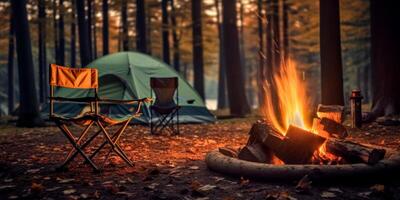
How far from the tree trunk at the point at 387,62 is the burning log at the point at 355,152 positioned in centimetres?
498

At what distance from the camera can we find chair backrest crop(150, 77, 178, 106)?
869cm

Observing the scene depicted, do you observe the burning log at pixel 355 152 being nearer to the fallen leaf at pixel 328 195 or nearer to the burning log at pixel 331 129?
the burning log at pixel 331 129

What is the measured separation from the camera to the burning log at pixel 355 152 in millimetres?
3627

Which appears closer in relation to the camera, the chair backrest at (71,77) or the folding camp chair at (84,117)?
the folding camp chair at (84,117)

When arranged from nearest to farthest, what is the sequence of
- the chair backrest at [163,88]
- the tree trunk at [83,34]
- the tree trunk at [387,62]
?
1. the tree trunk at [387,62]
2. the chair backrest at [163,88]
3. the tree trunk at [83,34]

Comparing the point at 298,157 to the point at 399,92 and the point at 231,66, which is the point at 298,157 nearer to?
the point at 399,92

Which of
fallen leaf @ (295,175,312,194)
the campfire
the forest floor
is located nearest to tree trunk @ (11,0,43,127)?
the forest floor

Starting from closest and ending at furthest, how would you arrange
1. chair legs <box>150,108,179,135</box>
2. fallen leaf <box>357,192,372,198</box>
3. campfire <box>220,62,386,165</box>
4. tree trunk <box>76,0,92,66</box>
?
1. fallen leaf <box>357,192,372,198</box>
2. campfire <box>220,62,386,165</box>
3. chair legs <box>150,108,179,135</box>
4. tree trunk <box>76,0,92,66</box>

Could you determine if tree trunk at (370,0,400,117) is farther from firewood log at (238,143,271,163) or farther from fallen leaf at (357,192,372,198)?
fallen leaf at (357,192,372,198)

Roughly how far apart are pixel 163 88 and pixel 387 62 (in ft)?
17.4

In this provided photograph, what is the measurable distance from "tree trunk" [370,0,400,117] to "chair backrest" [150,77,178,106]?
15.5ft

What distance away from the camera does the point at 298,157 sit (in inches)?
160

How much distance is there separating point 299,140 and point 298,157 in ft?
0.65

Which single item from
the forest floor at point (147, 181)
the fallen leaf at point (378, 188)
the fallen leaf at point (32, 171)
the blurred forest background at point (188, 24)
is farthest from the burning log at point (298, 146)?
the blurred forest background at point (188, 24)
